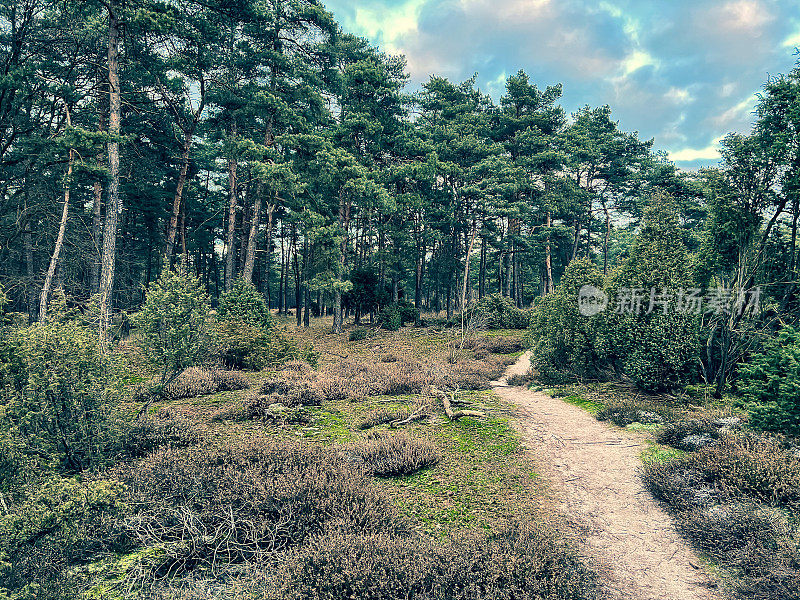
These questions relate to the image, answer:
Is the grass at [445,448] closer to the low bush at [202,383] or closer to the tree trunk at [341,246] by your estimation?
the low bush at [202,383]

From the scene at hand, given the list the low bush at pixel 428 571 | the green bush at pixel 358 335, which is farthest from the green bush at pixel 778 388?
the green bush at pixel 358 335

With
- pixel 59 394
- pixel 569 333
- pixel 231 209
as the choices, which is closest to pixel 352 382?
pixel 569 333

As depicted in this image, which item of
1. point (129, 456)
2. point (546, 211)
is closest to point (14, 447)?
point (129, 456)

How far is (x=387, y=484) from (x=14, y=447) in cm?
477

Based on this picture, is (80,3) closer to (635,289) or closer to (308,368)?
(308,368)

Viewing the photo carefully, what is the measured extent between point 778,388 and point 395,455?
7.00 metres

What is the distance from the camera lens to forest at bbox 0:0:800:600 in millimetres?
3811

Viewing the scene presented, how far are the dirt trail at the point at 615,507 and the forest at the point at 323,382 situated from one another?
0.16 meters

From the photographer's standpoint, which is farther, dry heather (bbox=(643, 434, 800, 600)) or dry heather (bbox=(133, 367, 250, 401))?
dry heather (bbox=(133, 367, 250, 401))

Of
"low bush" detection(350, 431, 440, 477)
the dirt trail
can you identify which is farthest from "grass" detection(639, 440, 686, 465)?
"low bush" detection(350, 431, 440, 477)

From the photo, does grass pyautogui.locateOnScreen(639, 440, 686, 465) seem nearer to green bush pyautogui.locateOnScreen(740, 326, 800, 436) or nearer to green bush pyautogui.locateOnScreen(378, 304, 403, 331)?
green bush pyautogui.locateOnScreen(740, 326, 800, 436)

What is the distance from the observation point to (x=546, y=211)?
34844mm

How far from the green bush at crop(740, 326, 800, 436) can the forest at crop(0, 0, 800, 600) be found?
0.14 ft

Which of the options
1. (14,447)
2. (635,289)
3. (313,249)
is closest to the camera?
(14,447)
